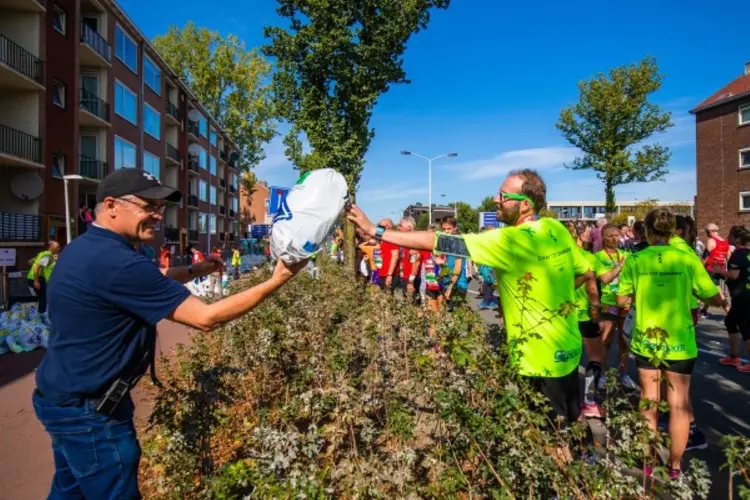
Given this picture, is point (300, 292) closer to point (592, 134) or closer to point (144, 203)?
point (144, 203)

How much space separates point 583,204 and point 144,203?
4927 inches

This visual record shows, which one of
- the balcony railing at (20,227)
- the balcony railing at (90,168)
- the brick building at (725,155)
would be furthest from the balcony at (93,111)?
the brick building at (725,155)

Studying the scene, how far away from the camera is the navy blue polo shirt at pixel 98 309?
6.74 feet

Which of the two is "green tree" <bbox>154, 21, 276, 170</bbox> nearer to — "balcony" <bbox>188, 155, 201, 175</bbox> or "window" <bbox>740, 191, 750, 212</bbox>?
"balcony" <bbox>188, 155, 201, 175</bbox>

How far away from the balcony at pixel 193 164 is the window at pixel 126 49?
14396mm

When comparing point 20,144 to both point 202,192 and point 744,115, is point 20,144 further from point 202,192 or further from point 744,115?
point 744,115

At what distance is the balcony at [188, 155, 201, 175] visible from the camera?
44219 millimetres

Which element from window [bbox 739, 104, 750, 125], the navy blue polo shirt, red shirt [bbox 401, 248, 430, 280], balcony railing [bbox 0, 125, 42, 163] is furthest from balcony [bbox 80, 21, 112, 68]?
window [bbox 739, 104, 750, 125]

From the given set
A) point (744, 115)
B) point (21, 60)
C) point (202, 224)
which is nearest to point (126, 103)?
point (21, 60)

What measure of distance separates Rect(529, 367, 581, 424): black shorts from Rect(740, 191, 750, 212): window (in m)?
35.9

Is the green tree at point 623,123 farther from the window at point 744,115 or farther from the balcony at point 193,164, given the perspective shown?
the balcony at point 193,164

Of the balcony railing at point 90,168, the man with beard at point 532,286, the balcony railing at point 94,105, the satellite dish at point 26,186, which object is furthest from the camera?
the balcony railing at point 90,168

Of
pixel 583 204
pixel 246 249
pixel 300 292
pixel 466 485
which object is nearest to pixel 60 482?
pixel 466 485

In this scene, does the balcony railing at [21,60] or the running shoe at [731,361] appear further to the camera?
the balcony railing at [21,60]
